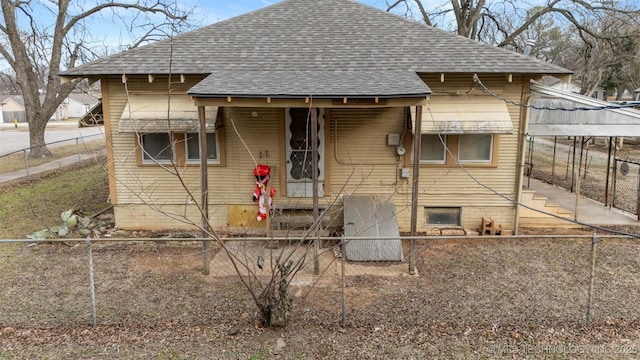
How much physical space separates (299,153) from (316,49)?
7.99ft

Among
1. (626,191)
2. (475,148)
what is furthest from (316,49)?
(626,191)

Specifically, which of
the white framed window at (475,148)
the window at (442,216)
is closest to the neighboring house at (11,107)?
the window at (442,216)

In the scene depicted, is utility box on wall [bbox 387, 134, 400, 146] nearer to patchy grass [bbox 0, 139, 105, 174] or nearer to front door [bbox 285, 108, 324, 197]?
front door [bbox 285, 108, 324, 197]

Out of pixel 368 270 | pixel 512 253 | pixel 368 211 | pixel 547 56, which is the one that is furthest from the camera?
pixel 547 56

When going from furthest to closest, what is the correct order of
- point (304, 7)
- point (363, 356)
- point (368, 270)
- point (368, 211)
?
point (304, 7) < point (368, 211) < point (368, 270) < point (363, 356)

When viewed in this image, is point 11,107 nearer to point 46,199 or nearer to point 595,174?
point 46,199

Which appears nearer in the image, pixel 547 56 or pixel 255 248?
pixel 255 248

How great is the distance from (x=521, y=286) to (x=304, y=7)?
8.84 meters

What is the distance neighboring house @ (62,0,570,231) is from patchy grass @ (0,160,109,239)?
1516 mm

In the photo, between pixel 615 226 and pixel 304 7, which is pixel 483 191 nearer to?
pixel 615 226

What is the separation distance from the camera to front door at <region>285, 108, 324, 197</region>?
904 cm

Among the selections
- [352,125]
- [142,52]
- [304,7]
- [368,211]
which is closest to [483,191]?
[368,211]

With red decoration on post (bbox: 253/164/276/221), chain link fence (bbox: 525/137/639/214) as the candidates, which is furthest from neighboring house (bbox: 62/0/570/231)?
chain link fence (bbox: 525/137/639/214)

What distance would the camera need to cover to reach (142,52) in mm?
9133
